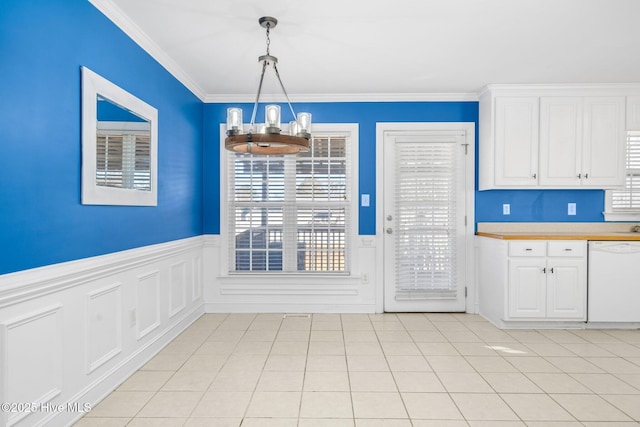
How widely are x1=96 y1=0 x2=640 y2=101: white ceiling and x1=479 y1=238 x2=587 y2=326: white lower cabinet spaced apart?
170cm

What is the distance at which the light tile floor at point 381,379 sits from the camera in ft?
7.01

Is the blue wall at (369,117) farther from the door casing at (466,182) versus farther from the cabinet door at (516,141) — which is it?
the cabinet door at (516,141)

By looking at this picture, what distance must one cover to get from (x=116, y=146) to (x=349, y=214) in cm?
254

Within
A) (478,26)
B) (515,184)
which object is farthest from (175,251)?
(515,184)

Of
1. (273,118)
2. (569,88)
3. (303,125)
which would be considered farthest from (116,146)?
(569,88)

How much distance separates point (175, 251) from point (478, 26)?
310cm

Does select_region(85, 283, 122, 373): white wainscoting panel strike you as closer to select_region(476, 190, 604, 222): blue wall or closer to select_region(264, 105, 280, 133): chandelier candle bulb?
select_region(264, 105, 280, 133): chandelier candle bulb

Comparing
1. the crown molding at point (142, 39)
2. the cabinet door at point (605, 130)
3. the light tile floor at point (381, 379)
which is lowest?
the light tile floor at point (381, 379)

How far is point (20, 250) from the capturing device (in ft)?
5.57

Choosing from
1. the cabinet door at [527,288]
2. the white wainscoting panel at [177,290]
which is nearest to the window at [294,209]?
the white wainscoting panel at [177,290]

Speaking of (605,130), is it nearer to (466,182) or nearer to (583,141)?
(583,141)

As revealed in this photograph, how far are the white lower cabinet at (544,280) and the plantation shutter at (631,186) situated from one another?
3.27ft

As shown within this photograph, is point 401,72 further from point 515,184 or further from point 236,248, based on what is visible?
point 236,248

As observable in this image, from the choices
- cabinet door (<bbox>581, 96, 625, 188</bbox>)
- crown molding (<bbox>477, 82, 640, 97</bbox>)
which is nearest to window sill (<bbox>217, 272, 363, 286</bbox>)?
crown molding (<bbox>477, 82, 640, 97</bbox>)
